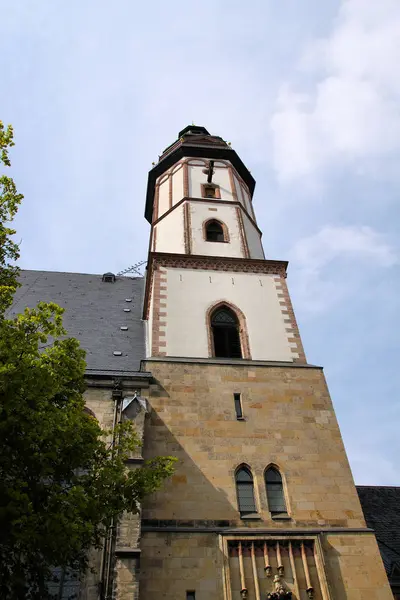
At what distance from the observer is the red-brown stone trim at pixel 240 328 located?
1297 cm

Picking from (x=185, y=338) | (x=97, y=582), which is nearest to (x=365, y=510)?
(x=185, y=338)

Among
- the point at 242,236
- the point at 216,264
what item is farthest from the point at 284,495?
the point at 242,236

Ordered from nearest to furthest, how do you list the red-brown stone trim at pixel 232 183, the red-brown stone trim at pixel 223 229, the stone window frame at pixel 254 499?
the stone window frame at pixel 254 499 → the red-brown stone trim at pixel 223 229 → the red-brown stone trim at pixel 232 183

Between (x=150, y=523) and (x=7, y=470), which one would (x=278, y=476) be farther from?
(x=7, y=470)

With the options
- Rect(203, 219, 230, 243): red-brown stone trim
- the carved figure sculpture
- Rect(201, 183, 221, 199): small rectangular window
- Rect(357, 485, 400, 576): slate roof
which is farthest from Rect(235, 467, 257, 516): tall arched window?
Rect(201, 183, 221, 199): small rectangular window

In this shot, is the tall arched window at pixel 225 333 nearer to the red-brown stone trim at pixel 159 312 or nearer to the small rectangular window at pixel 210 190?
the red-brown stone trim at pixel 159 312

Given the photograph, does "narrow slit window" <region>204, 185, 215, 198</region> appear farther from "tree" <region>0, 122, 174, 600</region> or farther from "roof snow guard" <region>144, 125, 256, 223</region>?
"tree" <region>0, 122, 174, 600</region>

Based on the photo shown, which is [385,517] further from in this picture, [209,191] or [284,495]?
[209,191]

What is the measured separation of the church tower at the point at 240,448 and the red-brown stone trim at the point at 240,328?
4 cm

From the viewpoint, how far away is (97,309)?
17.2m

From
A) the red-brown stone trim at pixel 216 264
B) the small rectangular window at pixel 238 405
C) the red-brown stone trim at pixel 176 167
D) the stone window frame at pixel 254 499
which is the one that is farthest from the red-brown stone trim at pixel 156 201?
the stone window frame at pixel 254 499

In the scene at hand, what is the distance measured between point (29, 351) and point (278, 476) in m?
5.91

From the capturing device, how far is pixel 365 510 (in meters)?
14.7

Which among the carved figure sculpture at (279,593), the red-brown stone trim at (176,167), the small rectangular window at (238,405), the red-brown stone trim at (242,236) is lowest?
the carved figure sculpture at (279,593)
